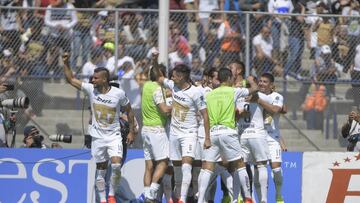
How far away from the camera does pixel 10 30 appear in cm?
2275

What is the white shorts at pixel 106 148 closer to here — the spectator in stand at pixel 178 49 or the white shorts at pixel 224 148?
the white shorts at pixel 224 148

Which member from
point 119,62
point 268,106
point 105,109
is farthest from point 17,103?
point 268,106

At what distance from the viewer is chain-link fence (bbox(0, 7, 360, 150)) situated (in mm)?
22859

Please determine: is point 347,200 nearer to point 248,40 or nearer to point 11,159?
point 248,40

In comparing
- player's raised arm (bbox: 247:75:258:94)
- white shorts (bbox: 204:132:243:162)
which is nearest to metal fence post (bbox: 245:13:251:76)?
player's raised arm (bbox: 247:75:258:94)

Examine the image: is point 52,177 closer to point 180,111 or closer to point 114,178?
point 114,178

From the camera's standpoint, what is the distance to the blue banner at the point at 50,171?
2050cm

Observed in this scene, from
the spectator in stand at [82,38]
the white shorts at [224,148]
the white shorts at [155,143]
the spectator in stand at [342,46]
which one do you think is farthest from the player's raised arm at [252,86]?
the spectator in stand at [82,38]

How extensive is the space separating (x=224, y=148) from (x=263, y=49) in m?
4.45

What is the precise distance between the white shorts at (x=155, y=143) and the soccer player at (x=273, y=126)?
5.66 feet

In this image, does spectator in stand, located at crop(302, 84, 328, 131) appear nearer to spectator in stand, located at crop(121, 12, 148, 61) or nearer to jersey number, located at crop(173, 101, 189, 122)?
spectator in stand, located at crop(121, 12, 148, 61)

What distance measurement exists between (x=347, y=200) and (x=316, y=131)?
7.96ft

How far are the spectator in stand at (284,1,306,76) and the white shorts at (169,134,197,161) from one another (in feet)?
14.1

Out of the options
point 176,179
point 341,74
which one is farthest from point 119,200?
point 341,74
